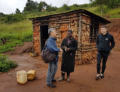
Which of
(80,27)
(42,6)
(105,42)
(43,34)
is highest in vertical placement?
(42,6)

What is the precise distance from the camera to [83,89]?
334 cm

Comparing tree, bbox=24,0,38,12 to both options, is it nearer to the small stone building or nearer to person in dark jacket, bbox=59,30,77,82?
the small stone building

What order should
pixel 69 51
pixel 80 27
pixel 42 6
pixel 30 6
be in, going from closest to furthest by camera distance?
pixel 69 51, pixel 80 27, pixel 42 6, pixel 30 6

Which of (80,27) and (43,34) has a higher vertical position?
(80,27)

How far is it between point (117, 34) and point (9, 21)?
2497 cm

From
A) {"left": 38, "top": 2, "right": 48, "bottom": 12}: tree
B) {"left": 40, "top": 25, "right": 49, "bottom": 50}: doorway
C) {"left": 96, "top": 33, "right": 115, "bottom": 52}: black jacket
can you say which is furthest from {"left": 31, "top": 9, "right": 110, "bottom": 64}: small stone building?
{"left": 38, "top": 2, "right": 48, "bottom": 12}: tree

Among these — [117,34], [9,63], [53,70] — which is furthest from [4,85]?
[117,34]

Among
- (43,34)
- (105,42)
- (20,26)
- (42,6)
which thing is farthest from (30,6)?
(105,42)

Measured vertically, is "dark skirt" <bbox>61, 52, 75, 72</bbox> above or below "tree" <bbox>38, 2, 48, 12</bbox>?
below

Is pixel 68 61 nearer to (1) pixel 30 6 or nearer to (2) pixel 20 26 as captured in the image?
(2) pixel 20 26

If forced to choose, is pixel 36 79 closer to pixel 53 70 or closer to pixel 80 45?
pixel 53 70

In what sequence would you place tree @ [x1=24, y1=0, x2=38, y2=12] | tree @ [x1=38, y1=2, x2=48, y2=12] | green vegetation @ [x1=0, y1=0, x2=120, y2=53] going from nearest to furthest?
green vegetation @ [x1=0, y1=0, x2=120, y2=53] → tree @ [x1=38, y1=2, x2=48, y2=12] → tree @ [x1=24, y1=0, x2=38, y2=12]

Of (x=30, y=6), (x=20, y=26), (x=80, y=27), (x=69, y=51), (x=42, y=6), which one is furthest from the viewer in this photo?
(x=30, y=6)

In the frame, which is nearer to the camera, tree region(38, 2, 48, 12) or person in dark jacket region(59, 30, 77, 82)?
person in dark jacket region(59, 30, 77, 82)
